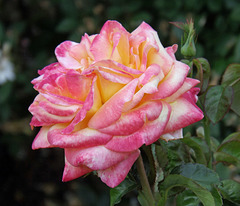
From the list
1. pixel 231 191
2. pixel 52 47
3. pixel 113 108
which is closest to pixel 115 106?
pixel 113 108

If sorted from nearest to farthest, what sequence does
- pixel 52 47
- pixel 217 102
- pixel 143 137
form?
1. pixel 143 137
2. pixel 217 102
3. pixel 52 47

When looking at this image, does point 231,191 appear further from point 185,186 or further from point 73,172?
point 73,172

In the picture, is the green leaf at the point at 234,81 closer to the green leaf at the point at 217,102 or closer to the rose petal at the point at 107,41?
the green leaf at the point at 217,102

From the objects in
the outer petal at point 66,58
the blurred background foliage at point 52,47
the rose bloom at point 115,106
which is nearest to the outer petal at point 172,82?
the rose bloom at point 115,106

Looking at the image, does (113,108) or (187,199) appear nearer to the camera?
(113,108)

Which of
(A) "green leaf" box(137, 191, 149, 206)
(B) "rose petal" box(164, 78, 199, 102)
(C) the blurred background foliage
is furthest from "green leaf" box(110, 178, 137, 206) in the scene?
(C) the blurred background foliage

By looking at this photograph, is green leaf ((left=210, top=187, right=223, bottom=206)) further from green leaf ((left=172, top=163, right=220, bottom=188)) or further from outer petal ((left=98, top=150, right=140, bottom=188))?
outer petal ((left=98, top=150, right=140, bottom=188))
